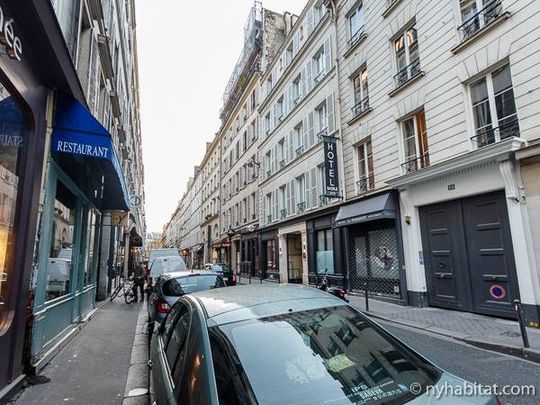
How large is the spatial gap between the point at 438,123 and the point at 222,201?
98.3ft

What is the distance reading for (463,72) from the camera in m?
9.83

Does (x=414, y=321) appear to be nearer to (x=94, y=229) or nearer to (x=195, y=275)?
(x=195, y=275)

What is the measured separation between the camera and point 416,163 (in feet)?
37.8

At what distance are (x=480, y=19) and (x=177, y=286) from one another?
1075cm

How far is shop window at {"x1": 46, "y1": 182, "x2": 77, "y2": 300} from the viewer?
Answer: 6617 millimetres

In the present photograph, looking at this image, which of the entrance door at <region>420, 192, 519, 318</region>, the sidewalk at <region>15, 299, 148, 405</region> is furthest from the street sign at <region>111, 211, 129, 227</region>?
the entrance door at <region>420, 192, 519, 318</region>

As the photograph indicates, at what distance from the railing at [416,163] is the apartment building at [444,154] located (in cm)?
4

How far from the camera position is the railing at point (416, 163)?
36.8 ft

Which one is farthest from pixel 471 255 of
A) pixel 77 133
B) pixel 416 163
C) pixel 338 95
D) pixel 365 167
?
pixel 77 133

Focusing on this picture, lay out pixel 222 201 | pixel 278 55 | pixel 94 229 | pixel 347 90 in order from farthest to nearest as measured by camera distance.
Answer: pixel 222 201, pixel 278 55, pixel 347 90, pixel 94 229

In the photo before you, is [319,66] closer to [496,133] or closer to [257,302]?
[496,133]

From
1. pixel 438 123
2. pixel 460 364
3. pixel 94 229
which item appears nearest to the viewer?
pixel 460 364

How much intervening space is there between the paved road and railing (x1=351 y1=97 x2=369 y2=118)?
32.4 feet

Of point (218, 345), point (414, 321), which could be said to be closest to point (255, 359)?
point (218, 345)
